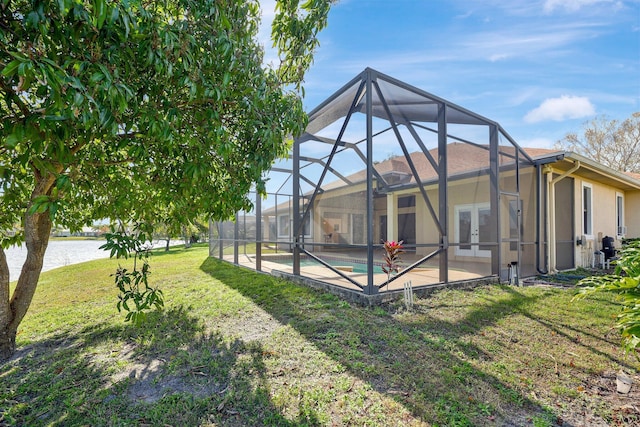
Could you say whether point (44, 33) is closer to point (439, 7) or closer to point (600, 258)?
point (439, 7)

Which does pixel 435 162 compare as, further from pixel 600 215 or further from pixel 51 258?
pixel 51 258

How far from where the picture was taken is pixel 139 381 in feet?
10.4

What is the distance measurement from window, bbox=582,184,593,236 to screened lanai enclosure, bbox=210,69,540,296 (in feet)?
11.5

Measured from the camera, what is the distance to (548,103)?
28.8 m

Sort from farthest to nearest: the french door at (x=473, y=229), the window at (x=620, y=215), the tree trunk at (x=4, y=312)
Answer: the window at (x=620, y=215)
the french door at (x=473, y=229)
the tree trunk at (x=4, y=312)

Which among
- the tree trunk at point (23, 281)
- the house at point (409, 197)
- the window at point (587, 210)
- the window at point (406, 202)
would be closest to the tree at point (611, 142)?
the window at point (587, 210)

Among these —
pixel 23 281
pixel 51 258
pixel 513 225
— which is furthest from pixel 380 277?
pixel 51 258

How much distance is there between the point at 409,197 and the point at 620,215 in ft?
37.8

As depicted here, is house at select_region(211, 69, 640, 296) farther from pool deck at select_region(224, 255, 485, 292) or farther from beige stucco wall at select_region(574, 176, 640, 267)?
beige stucco wall at select_region(574, 176, 640, 267)

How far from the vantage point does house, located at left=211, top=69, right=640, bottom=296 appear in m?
6.01

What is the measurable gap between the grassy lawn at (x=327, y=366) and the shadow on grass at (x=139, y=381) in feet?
0.05

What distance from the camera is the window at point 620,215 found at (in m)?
12.5

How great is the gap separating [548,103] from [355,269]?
32455 mm

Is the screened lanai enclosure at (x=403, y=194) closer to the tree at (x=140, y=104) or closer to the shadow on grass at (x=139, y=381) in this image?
the tree at (x=140, y=104)
